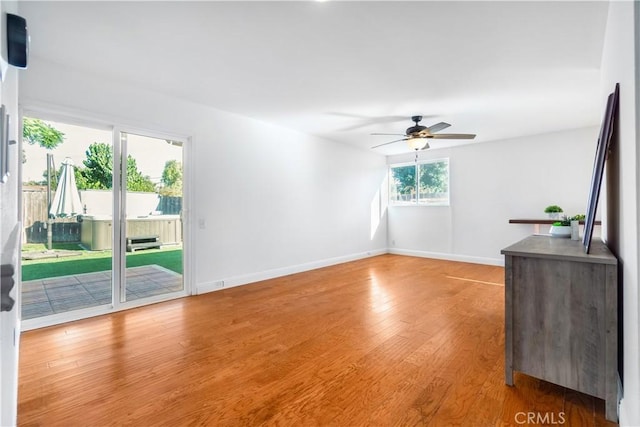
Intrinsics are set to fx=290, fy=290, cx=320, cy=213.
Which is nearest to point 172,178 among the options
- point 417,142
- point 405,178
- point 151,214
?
point 151,214

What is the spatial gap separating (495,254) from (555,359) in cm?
467

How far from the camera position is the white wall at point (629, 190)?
1.24 m

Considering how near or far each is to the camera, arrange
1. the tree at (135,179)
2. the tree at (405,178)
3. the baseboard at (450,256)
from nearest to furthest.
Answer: the tree at (135,179) → the baseboard at (450,256) → the tree at (405,178)

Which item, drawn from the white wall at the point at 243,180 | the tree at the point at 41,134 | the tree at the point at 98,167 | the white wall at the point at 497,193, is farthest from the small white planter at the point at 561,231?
the tree at the point at 41,134

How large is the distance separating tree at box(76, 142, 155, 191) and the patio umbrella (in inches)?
2.8

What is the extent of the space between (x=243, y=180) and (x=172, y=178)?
100 cm

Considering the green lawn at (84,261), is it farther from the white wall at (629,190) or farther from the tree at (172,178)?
the white wall at (629,190)

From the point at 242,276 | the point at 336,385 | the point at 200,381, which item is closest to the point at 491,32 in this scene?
the point at 336,385

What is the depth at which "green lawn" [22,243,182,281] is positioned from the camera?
3.01 metres

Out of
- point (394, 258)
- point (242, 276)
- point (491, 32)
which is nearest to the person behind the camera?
point (491, 32)

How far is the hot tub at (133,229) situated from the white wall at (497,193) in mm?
5256

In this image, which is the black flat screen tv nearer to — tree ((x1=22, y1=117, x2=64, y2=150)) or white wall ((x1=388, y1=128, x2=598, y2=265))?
white wall ((x1=388, y1=128, x2=598, y2=265))

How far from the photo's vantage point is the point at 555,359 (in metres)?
1.75

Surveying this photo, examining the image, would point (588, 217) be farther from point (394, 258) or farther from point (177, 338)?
point (394, 258)
